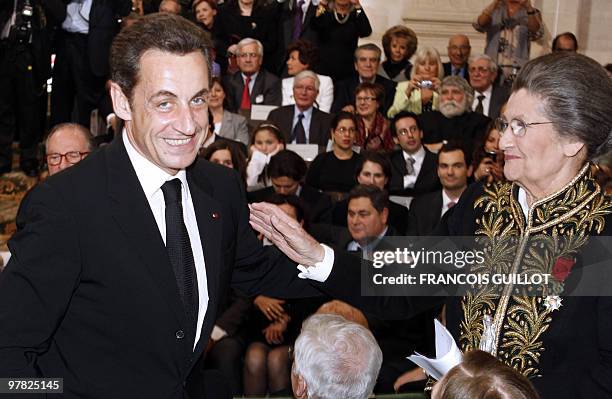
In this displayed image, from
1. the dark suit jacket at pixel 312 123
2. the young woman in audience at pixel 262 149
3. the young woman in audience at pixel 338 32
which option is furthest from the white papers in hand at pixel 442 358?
the young woman in audience at pixel 338 32

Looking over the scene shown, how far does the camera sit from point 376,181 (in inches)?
268

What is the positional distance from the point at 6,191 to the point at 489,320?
6.11 metres

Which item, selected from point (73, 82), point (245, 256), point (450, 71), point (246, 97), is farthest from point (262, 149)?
point (245, 256)

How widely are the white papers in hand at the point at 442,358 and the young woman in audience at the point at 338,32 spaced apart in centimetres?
692

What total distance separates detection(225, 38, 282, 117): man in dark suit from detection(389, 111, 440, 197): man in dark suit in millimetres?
1569

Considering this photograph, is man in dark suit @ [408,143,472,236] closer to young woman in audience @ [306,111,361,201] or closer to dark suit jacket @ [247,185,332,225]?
dark suit jacket @ [247,185,332,225]

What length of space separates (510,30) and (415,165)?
10.3ft

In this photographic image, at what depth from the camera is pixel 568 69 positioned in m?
2.52

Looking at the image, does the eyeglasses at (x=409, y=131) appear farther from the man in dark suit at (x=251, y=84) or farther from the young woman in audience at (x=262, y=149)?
the man in dark suit at (x=251, y=84)

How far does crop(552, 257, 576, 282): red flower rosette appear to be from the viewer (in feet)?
8.55

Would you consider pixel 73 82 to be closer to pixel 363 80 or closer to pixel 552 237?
pixel 363 80

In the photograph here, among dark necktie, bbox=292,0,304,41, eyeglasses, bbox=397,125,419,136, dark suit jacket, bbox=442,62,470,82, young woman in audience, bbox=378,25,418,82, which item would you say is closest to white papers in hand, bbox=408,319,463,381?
eyeglasses, bbox=397,125,419,136

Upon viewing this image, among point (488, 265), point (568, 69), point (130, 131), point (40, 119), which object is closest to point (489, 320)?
point (488, 265)

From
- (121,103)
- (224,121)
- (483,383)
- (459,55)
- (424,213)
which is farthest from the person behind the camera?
(459,55)
